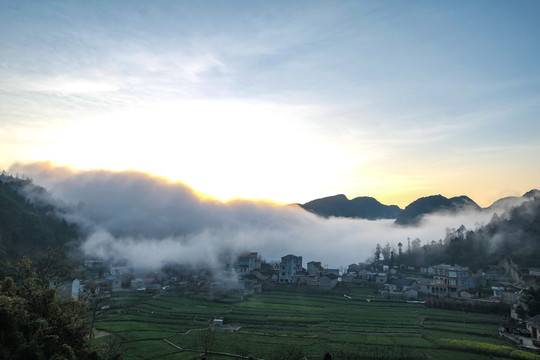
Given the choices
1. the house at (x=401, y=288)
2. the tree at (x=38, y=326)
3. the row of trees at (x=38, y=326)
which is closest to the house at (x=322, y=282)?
the house at (x=401, y=288)

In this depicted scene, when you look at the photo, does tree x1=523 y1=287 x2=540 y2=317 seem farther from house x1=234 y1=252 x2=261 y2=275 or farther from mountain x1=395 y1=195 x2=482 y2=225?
mountain x1=395 y1=195 x2=482 y2=225

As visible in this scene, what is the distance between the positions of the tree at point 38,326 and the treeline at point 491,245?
209ft

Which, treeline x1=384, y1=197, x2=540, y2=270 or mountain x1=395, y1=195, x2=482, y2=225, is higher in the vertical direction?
mountain x1=395, y1=195, x2=482, y2=225

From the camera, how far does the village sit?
1806 inches

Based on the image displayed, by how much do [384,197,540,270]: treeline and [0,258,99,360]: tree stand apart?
63.6 meters

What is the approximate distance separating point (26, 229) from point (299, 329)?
57018 mm

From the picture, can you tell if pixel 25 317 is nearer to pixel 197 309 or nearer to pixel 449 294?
pixel 197 309

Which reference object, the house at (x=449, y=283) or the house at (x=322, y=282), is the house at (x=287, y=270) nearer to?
the house at (x=322, y=282)

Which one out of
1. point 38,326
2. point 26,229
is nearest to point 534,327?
point 38,326

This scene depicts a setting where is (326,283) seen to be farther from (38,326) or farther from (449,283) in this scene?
(38,326)

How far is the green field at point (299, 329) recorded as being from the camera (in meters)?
28.5

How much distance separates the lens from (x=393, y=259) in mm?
84188

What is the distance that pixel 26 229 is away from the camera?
68.7 meters

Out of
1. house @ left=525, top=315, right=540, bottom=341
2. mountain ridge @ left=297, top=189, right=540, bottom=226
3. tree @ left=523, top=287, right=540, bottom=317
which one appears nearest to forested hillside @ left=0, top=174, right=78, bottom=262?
house @ left=525, top=315, right=540, bottom=341
